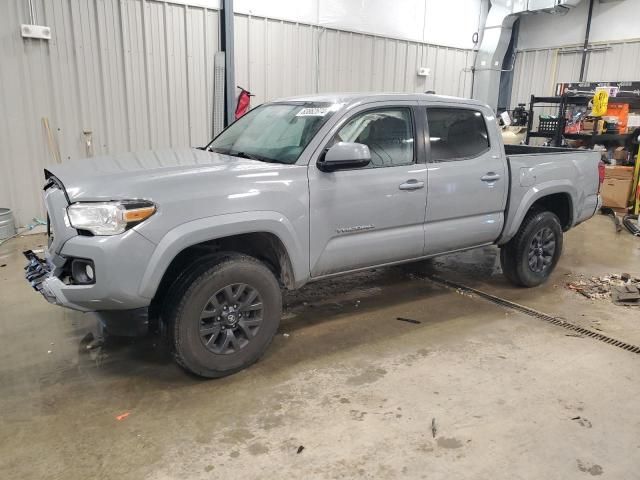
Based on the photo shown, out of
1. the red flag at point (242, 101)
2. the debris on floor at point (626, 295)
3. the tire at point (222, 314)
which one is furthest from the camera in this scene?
the red flag at point (242, 101)

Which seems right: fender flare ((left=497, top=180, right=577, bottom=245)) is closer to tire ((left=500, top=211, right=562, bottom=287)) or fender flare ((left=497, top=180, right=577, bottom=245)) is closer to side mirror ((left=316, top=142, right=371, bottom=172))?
tire ((left=500, top=211, right=562, bottom=287))

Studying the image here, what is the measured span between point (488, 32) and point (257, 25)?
6.02 meters

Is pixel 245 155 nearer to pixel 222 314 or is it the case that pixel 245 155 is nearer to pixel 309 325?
pixel 222 314

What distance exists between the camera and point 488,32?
37.4 ft

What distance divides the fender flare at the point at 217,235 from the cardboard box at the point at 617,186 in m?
7.28

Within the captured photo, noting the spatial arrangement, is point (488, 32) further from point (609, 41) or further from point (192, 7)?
point (192, 7)

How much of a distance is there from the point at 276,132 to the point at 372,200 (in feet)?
2.93

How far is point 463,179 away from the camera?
400cm

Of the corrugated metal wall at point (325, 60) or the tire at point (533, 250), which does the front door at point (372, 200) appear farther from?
the corrugated metal wall at point (325, 60)

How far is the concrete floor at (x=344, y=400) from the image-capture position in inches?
94.9

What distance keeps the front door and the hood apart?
0.43 meters

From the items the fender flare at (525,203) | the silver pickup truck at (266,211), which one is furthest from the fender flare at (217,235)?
the fender flare at (525,203)

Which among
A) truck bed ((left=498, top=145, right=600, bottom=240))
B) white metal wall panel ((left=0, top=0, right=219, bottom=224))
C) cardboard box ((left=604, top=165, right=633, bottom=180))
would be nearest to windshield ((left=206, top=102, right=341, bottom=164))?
truck bed ((left=498, top=145, right=600, bottom=240))

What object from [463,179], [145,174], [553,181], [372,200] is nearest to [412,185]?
[372,200]
